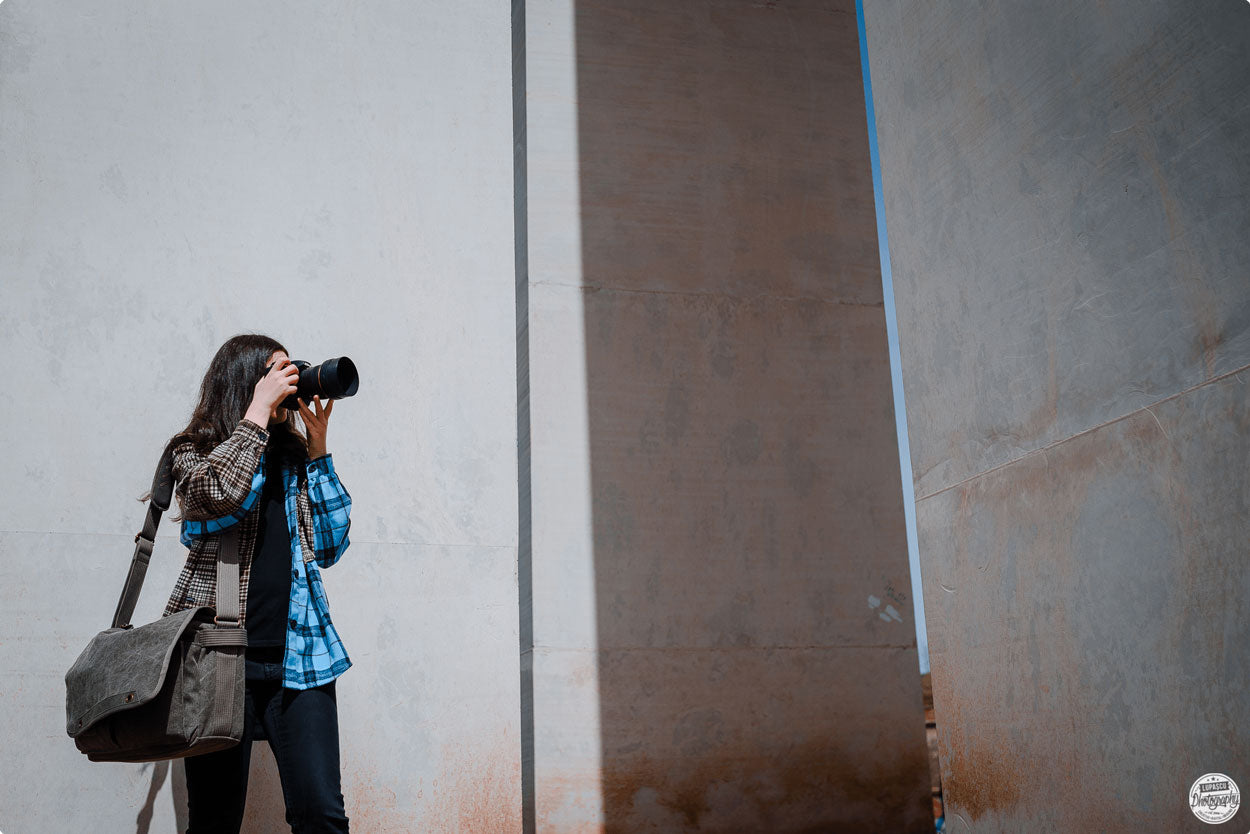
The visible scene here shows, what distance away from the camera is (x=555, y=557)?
297 cm

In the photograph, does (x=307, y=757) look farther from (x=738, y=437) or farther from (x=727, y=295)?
(x=727, y=295)

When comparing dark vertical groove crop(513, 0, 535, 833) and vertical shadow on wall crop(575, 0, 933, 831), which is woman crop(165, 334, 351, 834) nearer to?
dark vertical groove crop(513, 0, 535, 833)

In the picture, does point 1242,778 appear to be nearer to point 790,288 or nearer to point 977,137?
point 977,137

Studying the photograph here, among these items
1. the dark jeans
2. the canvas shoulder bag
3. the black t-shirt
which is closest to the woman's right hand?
the black t-shirt

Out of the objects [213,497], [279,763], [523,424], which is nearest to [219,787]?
[279,763]

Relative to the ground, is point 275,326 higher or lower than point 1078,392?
higher

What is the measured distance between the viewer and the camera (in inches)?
84.7

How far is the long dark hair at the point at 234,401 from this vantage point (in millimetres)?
2158

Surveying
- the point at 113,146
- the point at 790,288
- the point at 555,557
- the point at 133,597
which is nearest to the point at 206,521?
the point at 133,597

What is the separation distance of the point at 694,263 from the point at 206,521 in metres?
1.82

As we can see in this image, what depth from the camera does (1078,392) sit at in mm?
1489

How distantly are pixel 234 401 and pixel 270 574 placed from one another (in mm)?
398

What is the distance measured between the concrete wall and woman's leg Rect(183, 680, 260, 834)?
1.02m

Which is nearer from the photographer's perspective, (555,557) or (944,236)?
(944,236)
